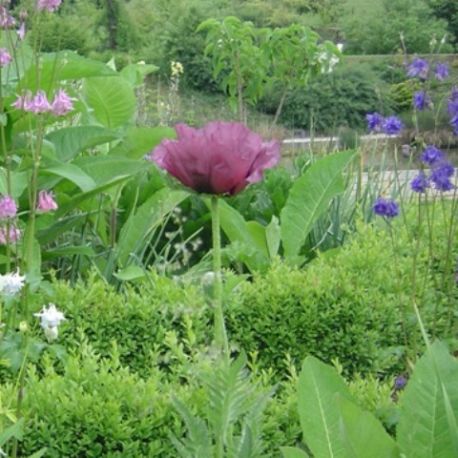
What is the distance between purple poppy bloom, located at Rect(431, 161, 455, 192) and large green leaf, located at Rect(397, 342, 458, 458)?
1453 mm

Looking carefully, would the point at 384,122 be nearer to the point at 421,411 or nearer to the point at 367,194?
the point at 367,194

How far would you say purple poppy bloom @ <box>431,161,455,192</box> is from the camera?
3.33m

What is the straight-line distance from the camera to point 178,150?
155cm

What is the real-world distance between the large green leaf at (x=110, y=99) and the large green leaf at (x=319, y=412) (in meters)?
2.45

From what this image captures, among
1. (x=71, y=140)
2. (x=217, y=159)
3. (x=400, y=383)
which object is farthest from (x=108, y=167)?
(x=217, y=159)

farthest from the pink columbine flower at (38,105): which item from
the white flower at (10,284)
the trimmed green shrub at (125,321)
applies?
the trimmed green shrub at (125,321)

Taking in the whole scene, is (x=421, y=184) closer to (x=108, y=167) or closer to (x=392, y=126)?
(x=392, y=126)

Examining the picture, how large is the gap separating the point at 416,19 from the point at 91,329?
94.0ft

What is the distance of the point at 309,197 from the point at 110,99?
955mm

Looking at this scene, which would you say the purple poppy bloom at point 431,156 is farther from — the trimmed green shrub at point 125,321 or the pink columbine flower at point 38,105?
the pink columbine flower at point 38,105

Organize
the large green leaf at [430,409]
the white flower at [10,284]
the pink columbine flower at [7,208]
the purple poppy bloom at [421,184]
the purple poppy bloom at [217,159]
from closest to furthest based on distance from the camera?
1. the purple poppy bloom at [217,159]
2. the white flower at [10,284]
3. the large green leaf at [430,409]
4. the pink columbine flower at [7,208]
5. the purple poppy bloom at [421,184]

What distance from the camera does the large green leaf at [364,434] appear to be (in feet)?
5.96

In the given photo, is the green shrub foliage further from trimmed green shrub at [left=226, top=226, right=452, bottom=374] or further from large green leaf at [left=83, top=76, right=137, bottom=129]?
trimmed green shrub at [left=226, top=226, right=452, bottom=374]

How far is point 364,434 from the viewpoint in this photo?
1.86 meters
